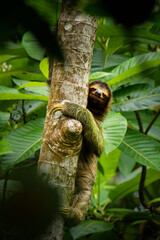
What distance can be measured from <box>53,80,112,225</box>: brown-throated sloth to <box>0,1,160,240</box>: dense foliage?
14 cm

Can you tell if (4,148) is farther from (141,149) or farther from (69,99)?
(141,149)

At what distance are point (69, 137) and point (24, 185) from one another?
120 cm

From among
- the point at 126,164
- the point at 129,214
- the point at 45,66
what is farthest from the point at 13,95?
the point at 126,164

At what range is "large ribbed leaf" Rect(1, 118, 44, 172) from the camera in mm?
2604

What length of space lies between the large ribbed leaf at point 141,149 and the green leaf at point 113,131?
39 cm

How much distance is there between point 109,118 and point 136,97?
0.65 m

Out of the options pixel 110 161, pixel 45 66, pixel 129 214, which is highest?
pixel 45 66

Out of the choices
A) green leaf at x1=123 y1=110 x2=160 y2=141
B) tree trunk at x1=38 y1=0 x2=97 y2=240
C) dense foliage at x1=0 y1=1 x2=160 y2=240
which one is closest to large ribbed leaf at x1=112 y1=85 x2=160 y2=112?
dense foliage at x1=0 y1=1 x2=160 y2=240

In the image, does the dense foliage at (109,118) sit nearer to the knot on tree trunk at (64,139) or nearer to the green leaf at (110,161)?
the green leaf at (110,161)

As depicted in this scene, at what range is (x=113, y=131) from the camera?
8.53 ft

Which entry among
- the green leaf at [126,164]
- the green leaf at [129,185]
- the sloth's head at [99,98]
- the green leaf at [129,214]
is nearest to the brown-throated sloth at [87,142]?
the sloth's head at [99,98]

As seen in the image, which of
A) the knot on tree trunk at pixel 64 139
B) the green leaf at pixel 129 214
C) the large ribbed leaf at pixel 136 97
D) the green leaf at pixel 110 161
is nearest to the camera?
the knot on tree trunk at pixel 64 139

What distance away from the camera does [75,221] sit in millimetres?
2371

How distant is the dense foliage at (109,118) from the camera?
8.80 ft
